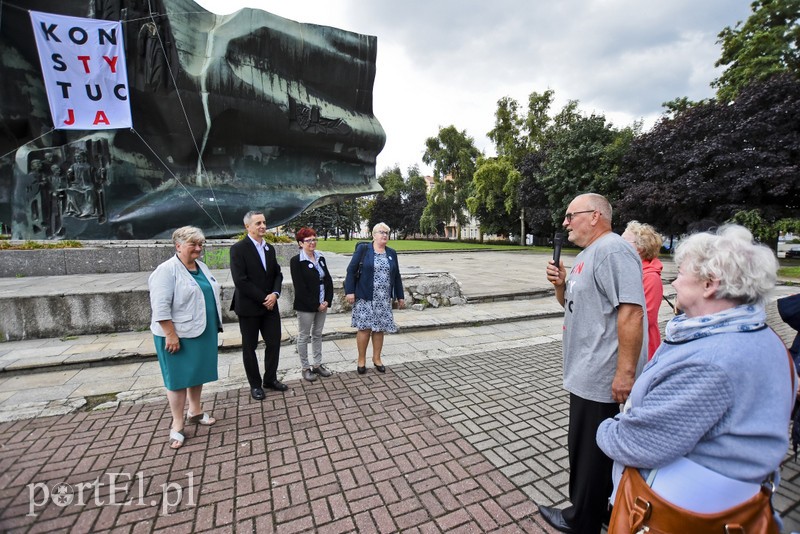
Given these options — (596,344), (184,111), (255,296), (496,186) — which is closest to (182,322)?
(255,296)

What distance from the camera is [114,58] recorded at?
8.98 meters

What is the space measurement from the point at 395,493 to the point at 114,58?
11.7 meters

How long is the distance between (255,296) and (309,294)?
698mm

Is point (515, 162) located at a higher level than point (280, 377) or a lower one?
higher

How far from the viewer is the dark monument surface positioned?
390 inches

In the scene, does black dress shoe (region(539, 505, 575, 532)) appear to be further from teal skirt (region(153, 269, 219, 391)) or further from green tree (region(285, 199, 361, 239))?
green tree (region(285, 199, 361, 239))

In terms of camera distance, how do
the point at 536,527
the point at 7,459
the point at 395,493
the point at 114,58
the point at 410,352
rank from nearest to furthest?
the point at 536,527
the point at 395,493
the point at 7,459
the point at 410,352
the point at 114,58

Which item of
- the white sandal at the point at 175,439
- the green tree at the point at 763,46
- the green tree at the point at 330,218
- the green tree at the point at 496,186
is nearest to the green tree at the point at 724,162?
the green tree at the point at 763,46

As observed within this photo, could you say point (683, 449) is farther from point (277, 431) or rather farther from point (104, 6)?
point (104, 6)

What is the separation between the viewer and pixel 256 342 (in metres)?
4.12

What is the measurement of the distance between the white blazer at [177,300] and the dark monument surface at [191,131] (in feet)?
31.4

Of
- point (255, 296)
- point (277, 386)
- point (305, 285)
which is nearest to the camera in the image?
point (255, 296)

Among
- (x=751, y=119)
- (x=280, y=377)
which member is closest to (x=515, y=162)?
(x=751, y=119)

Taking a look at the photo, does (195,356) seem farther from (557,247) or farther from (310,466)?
(557,247)
